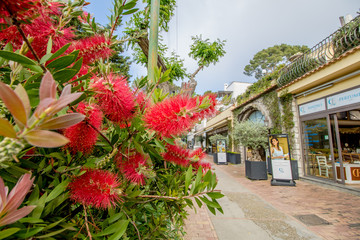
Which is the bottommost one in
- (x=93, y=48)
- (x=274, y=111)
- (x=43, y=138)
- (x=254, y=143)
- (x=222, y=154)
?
(x=222, y=154)

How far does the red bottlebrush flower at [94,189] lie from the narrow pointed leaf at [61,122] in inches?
14.7


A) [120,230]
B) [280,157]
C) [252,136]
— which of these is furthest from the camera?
[252,136]

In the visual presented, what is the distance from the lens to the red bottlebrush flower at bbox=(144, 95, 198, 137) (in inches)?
23.0

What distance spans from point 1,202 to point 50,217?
341mm

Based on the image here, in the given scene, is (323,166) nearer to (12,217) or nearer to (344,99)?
(344,99)

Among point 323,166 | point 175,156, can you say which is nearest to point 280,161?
point 323,166

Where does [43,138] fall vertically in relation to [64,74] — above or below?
below

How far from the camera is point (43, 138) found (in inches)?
→ 9.5

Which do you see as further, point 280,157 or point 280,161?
point 280,157

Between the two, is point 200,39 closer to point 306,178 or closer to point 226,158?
point 306,178

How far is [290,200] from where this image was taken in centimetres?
496

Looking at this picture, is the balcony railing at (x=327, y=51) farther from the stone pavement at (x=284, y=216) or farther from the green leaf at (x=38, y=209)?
the green leaf at (x=38, y=209)

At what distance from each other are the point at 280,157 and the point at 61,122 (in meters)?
8.07

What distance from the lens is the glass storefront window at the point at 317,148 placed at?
689cm
